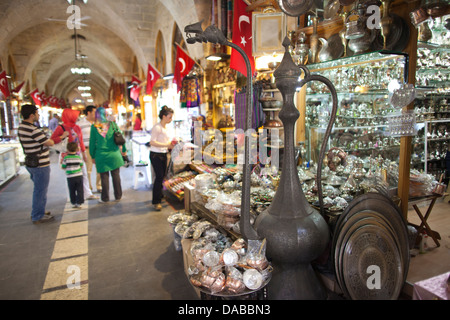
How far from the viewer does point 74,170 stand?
4727 mm

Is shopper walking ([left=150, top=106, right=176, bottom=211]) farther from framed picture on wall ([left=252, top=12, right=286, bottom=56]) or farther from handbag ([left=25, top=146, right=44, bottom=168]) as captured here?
framed picture on wall ([left=252, top=12, right=286, bottom=56])

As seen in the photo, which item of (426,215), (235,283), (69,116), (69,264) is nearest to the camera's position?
(235,283)

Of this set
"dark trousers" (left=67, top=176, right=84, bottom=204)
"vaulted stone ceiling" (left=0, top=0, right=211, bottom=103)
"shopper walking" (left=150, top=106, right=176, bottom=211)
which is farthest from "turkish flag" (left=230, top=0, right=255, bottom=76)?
"dark trousers" (left=67, top=176, right=84, bottom=204)

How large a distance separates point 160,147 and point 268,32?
2372 millimetres

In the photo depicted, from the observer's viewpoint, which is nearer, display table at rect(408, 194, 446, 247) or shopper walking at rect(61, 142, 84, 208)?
display table at rect(408, 194, 446, 247)

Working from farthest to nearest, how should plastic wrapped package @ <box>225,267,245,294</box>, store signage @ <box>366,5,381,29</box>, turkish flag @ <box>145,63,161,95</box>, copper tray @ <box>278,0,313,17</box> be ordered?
turkish flag @ <box>145,63,161,95</box> → copper tray @ <box>278,0,313,17</box> → store signage @ <box>366,5,381,29</box> → plastic wrapped package @ <box>225,267,245,294</box>

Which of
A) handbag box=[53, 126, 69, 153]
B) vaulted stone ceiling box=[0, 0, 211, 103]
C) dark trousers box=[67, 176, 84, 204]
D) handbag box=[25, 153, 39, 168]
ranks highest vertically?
vaulted stone ceiling box=[0, 0, 211, 103]

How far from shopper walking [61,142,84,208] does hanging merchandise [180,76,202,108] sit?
280cm

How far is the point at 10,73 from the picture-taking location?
12430 mm

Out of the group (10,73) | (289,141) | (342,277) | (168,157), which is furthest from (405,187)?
(10,73)

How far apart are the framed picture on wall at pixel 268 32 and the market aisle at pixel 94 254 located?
2754 millimetres

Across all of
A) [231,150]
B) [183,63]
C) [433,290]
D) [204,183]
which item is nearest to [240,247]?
[433,290]

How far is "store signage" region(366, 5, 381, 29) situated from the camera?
2.44 meters

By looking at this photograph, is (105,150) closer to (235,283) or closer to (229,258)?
(229,258)
